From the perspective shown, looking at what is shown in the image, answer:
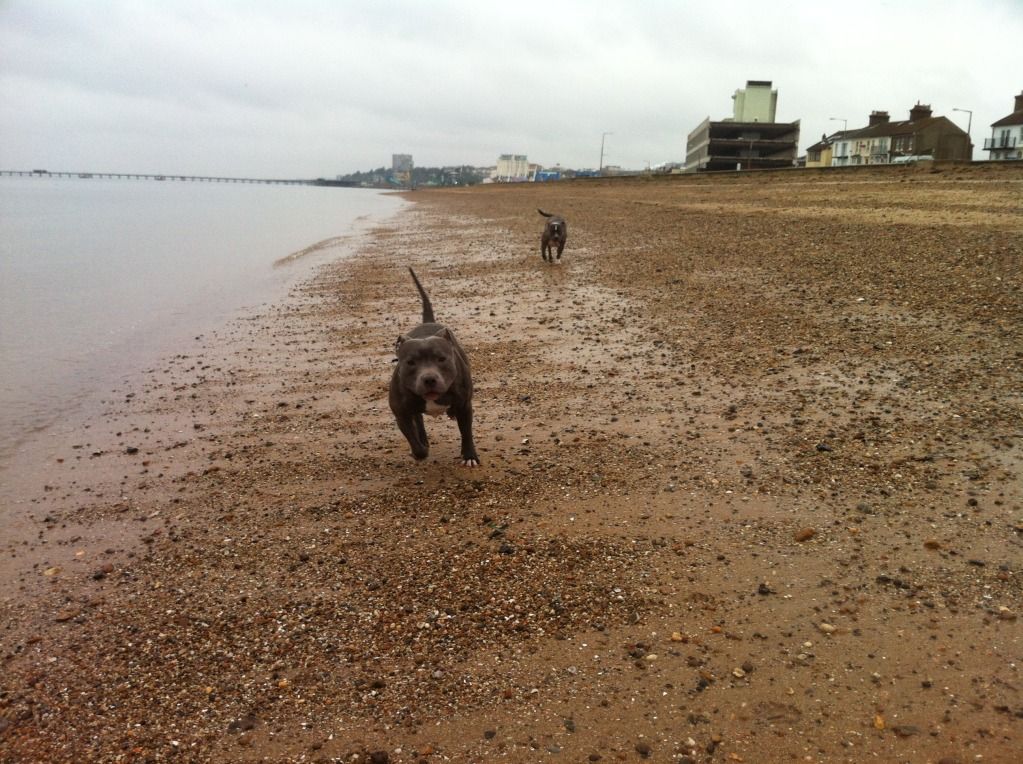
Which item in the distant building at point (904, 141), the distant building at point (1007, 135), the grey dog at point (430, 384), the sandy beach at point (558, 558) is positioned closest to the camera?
the sandy beach at point (558, 558)

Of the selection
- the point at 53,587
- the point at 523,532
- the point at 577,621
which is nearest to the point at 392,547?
the point at 523,532

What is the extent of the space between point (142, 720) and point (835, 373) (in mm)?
6273

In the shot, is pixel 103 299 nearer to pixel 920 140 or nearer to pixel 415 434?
pixel 415 434

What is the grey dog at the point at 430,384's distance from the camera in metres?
5.20

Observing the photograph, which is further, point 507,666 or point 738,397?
point 738,397

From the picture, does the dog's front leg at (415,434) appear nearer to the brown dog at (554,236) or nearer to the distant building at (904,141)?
the brown dog at (554,236)

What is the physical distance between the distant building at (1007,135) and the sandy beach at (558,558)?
74.5 meters

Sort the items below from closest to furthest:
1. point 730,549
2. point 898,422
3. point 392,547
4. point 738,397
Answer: point 730,549 → point 392,547 → point 898,422 → point 738,397

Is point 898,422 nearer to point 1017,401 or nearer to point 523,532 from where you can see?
point 1017,401

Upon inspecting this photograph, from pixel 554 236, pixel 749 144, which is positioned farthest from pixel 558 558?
pixel 749 144

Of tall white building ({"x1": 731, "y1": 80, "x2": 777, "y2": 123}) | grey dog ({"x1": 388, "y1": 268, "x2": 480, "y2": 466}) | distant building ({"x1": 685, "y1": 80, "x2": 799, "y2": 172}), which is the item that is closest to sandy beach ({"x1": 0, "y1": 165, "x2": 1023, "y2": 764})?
grey dog ({"x1": 388, "y1": 268, "x2": 480, "y2": 466})

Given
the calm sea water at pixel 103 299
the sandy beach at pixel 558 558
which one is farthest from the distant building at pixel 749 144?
the sandy beach at pixel 558 558

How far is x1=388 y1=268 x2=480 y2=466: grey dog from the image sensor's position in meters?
5.20

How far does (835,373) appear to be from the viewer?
6984mm
